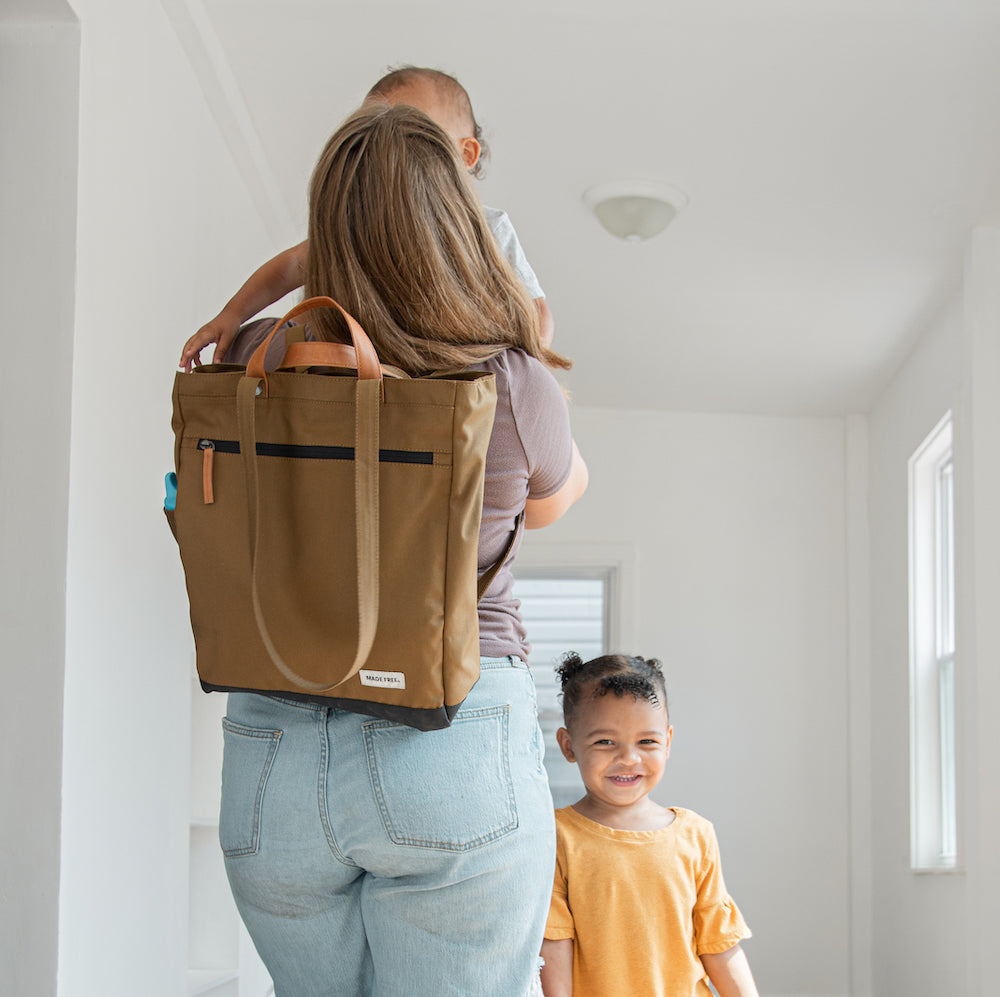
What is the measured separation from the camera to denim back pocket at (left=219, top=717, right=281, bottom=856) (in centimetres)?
98

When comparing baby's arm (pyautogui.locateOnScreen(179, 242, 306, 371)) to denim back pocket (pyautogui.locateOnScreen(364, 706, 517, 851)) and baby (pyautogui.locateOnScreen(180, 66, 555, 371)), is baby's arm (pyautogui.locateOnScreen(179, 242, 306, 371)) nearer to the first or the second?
baby (pyautogui.locateOnScreen(180, 66, 555, 371))

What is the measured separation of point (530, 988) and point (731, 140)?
6.86ft

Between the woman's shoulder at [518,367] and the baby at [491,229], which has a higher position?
the baby at [491,229]

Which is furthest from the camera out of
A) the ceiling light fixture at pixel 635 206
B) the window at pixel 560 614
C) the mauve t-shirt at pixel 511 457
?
the window at pixel 560 614

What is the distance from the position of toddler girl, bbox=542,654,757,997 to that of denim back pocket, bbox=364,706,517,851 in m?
0.91

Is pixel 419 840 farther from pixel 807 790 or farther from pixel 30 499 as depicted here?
pixel 807 790

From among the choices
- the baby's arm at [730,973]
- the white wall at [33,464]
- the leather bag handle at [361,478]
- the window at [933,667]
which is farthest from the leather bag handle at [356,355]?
the window at [933,667]

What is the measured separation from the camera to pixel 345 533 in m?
0.94

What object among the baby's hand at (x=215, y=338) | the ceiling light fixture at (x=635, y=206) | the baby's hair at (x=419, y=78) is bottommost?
the baby's hand at (x=215, y=338)

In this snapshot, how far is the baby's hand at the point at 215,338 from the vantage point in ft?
4.00

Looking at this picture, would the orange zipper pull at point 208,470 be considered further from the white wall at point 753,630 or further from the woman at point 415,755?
the white wall at point 753,630

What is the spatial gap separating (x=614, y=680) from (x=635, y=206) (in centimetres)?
139

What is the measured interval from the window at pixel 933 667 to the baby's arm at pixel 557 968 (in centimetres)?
248

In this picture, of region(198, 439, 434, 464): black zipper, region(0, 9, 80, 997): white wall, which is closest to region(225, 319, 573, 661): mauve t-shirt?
region(198, 439, 434, 464): black zipper
